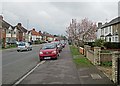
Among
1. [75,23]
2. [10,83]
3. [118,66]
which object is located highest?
[75,23]

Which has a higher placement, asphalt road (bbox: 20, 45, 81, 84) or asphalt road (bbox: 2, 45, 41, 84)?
asphalt road (bbox: 20, 45, 81, 84)

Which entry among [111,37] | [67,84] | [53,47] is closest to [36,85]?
[67,84]

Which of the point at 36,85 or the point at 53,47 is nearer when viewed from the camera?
the point at 36,85

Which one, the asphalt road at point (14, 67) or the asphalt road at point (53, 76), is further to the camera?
the asphalt road at point (14, 67)

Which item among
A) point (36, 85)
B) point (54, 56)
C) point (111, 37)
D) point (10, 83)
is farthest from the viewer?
point (111, 37)

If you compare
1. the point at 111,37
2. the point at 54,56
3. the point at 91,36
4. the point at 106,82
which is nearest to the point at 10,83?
the point at 106,82

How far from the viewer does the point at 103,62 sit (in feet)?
53.5

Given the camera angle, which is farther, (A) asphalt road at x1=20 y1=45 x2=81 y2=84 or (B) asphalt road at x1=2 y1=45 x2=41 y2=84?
(B) asphalt road at x1=2 y1=45 x2=41 y2=84

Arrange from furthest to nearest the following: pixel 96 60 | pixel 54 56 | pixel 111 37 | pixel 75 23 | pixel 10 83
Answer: pixel 75 23, pixel 111 37, pixel 54 56, pixel 96 60, pixel 10 83

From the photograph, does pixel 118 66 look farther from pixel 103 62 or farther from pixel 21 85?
pixel 103 62

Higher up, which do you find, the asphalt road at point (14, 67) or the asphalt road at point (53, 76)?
the asphalt road at point (53, 76)

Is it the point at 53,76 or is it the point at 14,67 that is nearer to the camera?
the point at 53,76

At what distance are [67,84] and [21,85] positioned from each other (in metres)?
1.77

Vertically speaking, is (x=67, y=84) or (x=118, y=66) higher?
(x=118, y=66)
